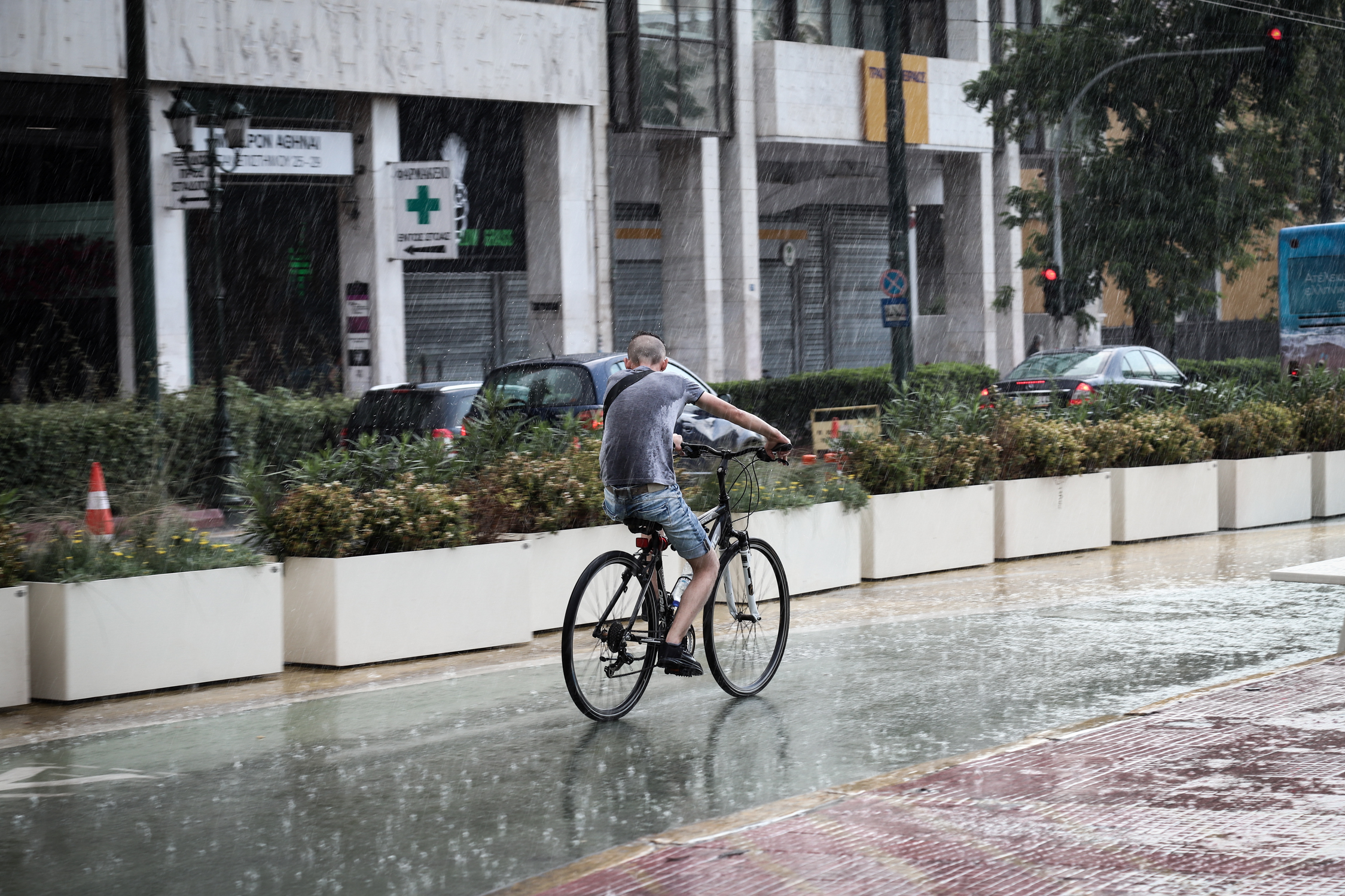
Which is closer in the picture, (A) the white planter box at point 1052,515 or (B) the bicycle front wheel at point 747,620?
(B) the bicycle front wheel at point 747,620

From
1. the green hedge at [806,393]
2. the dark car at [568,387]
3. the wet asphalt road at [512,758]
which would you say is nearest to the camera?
the wet asphalt road at [512,758]

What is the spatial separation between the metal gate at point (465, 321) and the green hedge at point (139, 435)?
9.23 m

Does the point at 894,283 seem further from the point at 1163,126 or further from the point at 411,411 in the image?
the point at 1163,126

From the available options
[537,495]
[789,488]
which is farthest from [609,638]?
[789,488]

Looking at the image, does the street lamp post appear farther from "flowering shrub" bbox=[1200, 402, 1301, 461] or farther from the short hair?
the short hair

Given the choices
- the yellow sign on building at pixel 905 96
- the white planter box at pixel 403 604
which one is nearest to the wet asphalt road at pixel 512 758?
the white planter box at pixel 403 604

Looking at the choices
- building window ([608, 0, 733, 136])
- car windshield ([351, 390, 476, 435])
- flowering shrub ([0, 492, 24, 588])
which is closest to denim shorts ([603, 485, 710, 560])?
flowering shrub ([0, 492, 24, 588])

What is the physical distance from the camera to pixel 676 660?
713 cm

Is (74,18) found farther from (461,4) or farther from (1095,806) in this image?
(1095,806)

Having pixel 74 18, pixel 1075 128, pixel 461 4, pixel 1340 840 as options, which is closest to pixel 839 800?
pixel 1340 840

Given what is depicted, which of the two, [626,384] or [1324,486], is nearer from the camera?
[626,384]

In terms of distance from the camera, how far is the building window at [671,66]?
29500 mm

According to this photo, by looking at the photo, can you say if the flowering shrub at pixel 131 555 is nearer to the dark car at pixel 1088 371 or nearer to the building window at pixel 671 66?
the dark car at pixel 1088 371

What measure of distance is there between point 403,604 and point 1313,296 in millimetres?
19455
